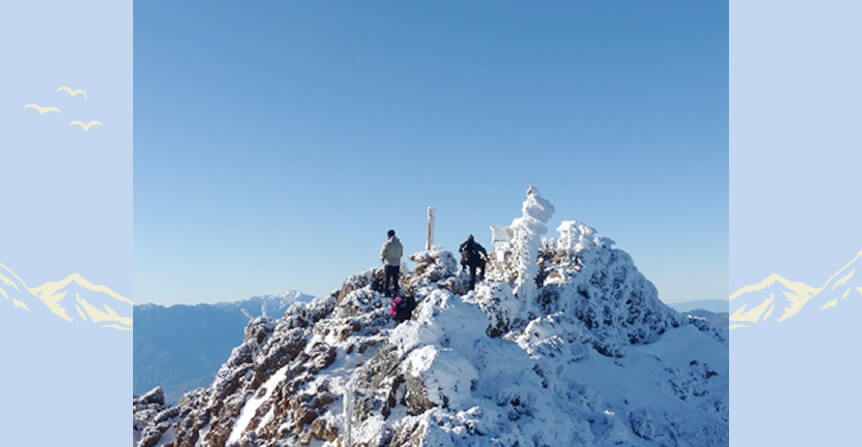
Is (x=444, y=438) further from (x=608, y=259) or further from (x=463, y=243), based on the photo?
(x=608, y=259)

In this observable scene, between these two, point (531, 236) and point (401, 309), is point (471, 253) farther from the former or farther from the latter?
point (401, 309)

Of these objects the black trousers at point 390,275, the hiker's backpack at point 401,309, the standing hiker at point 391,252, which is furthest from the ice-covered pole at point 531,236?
the hiker's backpack at point 401,309

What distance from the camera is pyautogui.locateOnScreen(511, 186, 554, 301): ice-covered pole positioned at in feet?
79.0

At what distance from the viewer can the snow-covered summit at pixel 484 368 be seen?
12516mm

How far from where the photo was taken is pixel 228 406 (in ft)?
62.9

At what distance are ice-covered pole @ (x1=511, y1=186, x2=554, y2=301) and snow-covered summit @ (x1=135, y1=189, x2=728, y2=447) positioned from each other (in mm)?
97

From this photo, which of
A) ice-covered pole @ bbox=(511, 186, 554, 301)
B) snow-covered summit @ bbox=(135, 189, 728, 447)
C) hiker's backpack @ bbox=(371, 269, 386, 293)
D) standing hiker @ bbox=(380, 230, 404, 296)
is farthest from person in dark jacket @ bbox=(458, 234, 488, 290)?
hiker's backpack @ bbox=(371, 269, 386, 293)

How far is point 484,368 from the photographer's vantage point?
14.0 meters

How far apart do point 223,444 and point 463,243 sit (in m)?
12.4

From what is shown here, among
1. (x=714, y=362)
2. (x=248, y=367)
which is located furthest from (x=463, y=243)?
(x=714, y=362)

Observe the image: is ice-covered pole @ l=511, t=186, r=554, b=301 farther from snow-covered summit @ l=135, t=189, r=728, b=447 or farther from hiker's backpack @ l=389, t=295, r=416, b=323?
hiker's backpack @ l=389, t=295, r=416, b=323

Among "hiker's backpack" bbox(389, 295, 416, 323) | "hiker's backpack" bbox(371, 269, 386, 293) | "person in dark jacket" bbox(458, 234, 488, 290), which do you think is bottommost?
"hiker's backpack" bbox(389, 295, 416, 323)

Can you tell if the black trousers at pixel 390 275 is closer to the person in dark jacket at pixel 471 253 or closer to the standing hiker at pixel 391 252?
the standing hiker at pixel 391 252

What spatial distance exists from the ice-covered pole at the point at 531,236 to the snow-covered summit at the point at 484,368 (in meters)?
0.10
